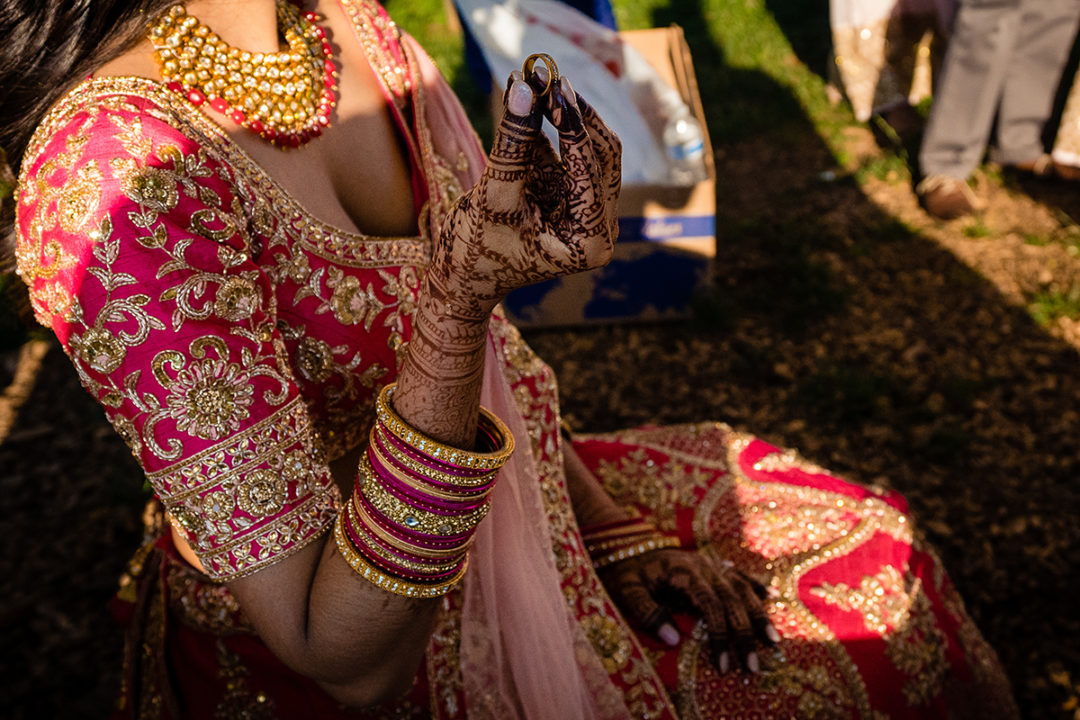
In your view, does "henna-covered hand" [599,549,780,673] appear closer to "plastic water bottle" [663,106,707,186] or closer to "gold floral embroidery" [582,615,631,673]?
"gold floral embroidery" [582,615,631,673]

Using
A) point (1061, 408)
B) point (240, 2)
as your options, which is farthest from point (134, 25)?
point (1061, 408)

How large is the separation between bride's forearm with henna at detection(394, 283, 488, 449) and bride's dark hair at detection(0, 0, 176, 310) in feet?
1.84

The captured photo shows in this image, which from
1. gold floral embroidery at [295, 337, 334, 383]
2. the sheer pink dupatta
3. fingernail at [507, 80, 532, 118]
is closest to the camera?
fingernail at [507, 80, 532, 118]

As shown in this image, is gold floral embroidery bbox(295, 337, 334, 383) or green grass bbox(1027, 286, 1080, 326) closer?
gold floral embroidery bbox(295, 337, 334, 383)

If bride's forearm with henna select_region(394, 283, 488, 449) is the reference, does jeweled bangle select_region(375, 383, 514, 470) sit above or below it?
below

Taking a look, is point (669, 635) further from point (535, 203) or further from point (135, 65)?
point (135, 65)

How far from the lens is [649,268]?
334 centimetres

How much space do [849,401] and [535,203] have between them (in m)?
2.53

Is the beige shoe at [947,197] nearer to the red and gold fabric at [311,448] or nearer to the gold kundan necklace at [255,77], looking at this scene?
the red and gold fabric at [311,448]

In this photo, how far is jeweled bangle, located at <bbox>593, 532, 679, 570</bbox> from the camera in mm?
1518

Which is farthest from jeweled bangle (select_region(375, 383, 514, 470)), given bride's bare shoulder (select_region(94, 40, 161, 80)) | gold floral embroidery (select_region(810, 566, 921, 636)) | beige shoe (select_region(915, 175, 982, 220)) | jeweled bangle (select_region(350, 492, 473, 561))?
beige shoe (select_region(915, 175, 982, 220))

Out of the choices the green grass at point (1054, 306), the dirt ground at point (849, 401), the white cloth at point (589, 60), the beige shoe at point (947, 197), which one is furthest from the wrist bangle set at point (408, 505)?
the beige shoe at point (947, 197)

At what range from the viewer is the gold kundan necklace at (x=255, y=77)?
1101mm

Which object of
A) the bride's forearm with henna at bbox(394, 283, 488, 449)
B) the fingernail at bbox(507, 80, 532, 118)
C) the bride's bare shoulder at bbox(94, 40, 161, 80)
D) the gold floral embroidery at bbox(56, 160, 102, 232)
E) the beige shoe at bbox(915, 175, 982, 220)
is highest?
the fingernail at bbox(507, 80, 532, 118)
